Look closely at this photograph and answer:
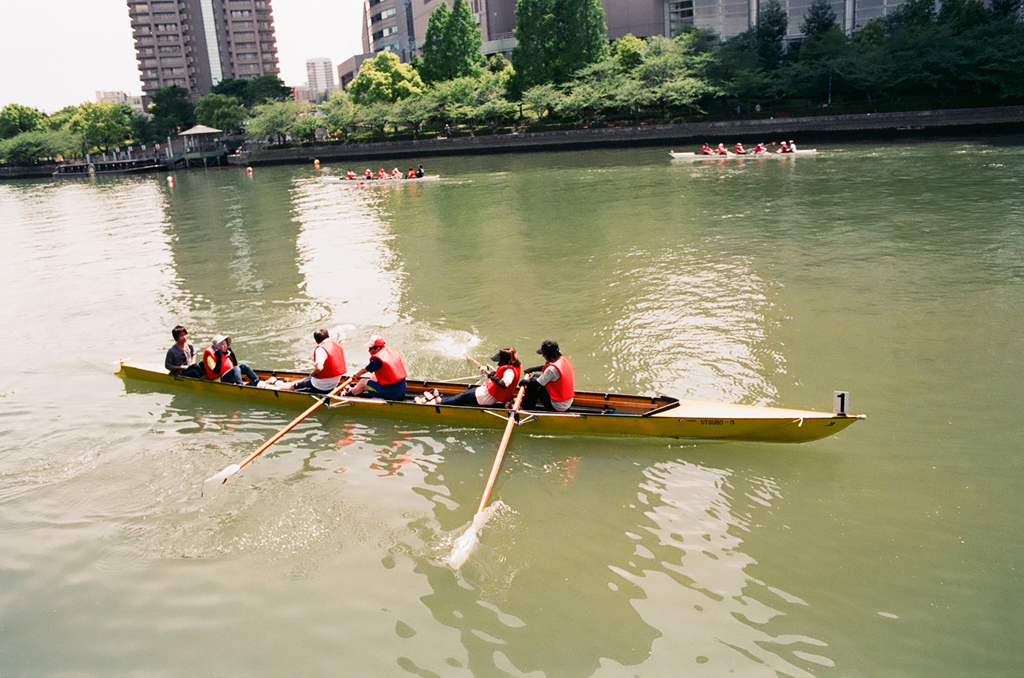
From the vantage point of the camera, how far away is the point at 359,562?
8.51 metres

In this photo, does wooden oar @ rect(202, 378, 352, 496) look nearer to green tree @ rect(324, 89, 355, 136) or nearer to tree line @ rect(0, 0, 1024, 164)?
tree line @ rect(0, 0, 1024, 164)

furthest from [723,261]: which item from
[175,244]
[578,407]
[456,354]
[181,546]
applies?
[175,244]

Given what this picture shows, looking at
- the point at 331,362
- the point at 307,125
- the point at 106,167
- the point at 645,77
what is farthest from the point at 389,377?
the point at 106,167

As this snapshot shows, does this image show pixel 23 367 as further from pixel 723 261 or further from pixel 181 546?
pixel 723 261

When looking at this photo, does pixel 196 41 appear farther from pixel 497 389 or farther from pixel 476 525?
pixel 476 525

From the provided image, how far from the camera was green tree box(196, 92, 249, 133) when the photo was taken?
97875 millimetres

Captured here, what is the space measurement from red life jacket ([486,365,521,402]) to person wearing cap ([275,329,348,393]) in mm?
Answer: 2872

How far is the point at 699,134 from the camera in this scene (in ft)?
208

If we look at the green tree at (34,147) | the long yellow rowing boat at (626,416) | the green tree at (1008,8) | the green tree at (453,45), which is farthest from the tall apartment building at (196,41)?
the long yellow rowing boat at (626,416)

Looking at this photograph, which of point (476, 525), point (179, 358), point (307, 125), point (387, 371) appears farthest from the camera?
point (307, 125)

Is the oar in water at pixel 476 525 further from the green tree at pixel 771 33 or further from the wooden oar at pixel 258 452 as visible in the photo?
the green tree at pixel 771 33

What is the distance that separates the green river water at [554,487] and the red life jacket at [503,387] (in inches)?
24.6

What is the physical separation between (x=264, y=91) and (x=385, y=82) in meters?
34.7

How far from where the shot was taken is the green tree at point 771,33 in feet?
223
